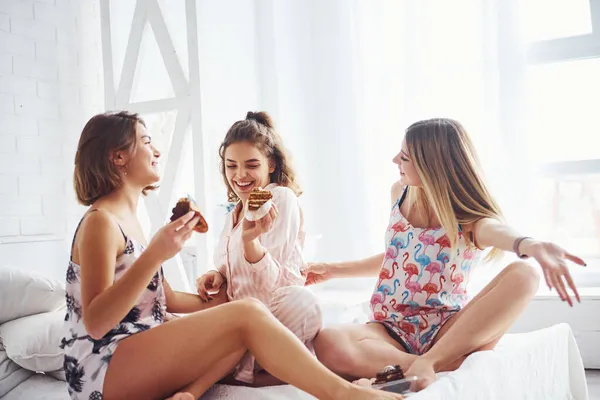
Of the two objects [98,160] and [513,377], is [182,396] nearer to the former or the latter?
[98,160]

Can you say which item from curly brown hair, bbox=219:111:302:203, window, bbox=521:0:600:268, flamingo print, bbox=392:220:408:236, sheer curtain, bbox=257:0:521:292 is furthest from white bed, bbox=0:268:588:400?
window, bbox=521:0:600:268

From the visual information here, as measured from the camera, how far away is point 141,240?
163 cm

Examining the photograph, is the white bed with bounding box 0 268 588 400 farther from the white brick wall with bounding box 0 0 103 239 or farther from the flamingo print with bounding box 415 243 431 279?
the white brick wall with bounding box 0 0 103 239

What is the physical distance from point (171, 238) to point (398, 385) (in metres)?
0.62

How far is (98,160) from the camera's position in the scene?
62.0 inches

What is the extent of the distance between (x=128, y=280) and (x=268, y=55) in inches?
101

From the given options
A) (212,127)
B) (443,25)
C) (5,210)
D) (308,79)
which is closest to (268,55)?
(308,79)

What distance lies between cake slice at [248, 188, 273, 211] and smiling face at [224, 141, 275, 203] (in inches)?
11.7

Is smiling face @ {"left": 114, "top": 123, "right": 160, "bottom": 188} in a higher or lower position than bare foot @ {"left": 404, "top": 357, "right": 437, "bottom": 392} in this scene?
higher

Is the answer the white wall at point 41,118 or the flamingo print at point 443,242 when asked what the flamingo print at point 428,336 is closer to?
the flamingo print at point 443,242

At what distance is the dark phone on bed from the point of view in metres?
1.41

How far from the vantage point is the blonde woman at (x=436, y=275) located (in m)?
1.58

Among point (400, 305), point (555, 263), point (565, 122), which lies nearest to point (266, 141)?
point (400, 305)

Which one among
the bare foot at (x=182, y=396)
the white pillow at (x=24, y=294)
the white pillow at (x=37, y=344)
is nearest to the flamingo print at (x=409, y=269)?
the bare foot at (x=182, y=396)
